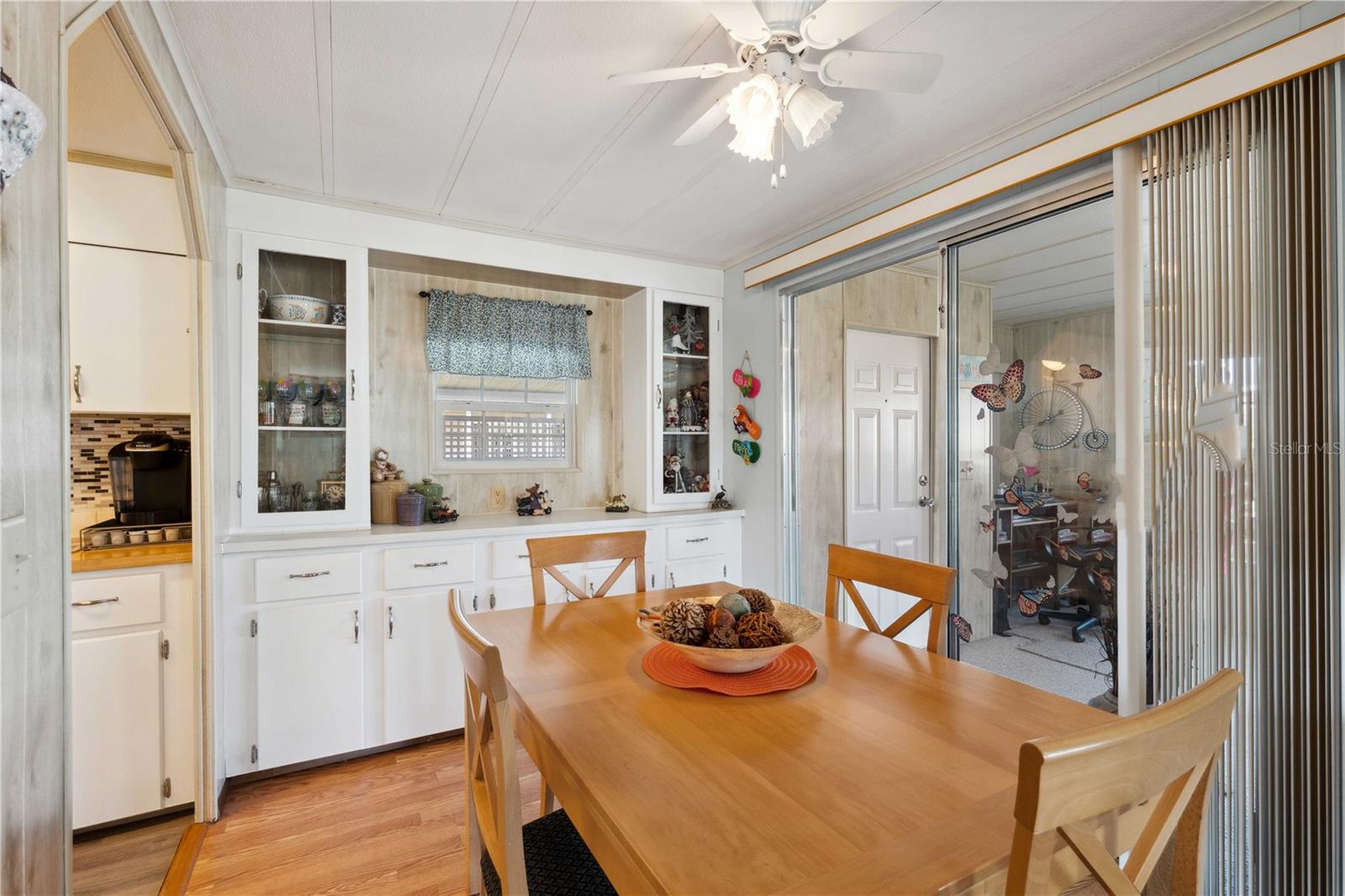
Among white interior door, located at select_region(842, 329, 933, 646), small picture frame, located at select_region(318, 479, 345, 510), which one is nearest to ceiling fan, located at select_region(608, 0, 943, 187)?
white interior door, located at select_region(842, 329, 933, 646)

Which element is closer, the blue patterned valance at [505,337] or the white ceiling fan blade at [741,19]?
the white ceiling fan blade at [741,19]

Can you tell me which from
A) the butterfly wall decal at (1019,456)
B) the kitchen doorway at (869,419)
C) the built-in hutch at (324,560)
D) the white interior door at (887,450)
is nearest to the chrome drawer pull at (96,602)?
the built-in hutch at (324,560)


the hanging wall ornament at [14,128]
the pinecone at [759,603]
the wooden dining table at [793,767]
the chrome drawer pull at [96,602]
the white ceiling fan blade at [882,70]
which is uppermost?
the white ceiling fan blade at [882,70]

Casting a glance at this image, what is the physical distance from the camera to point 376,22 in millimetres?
1623

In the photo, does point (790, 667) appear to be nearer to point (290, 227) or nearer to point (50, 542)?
point (50, 542)

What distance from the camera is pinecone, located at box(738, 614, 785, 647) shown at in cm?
136

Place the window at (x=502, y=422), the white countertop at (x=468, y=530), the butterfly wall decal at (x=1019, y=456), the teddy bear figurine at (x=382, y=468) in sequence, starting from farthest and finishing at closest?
the window at (x=502, y=422) → the teddy bear figurine at (x=382, y=468) → the white countertop at (x=468, y=530) → the butterfly wall decal at (x=1019, y=456)

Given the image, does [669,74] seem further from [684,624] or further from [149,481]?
[149,481]

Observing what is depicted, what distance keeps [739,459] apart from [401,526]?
1836 millimetres

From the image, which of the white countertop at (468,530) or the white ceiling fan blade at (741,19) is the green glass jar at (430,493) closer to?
the white countertop at (468,530)

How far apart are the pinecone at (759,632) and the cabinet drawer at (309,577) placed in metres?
1.95

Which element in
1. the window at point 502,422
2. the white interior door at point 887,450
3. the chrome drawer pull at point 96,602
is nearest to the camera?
the chrome drawer pull at point 96,602

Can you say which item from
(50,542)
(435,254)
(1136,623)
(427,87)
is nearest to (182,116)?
(427,87)

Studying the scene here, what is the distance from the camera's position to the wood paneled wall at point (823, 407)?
3125 mm
